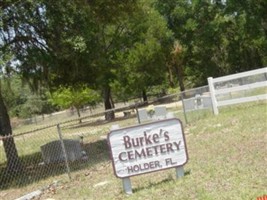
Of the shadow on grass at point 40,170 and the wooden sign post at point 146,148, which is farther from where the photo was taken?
the shadow on grass at point 40,170

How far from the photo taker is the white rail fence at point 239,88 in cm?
1585

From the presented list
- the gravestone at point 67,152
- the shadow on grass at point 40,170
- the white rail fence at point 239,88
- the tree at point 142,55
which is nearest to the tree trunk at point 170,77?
the tree at point 142,55

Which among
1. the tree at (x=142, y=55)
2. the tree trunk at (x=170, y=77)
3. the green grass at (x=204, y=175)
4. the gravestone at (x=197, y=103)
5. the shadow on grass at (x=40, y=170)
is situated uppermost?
the tree at (x=142, y=55)

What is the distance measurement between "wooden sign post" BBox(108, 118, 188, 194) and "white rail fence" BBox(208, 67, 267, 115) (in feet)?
30.4

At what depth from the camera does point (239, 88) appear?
1622 cm

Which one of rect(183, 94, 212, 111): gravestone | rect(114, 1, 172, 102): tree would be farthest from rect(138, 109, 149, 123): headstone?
rect(114, 1, 172, 102): tree

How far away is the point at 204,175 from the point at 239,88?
962cm

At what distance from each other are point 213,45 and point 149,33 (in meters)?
11.0

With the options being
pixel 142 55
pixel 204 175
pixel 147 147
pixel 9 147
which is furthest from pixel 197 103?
pixel 142 55

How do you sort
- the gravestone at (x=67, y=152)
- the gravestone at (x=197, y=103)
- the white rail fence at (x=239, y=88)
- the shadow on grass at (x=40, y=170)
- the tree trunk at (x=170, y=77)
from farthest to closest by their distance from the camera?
the tree trunk at (x=170, y=77) < the gravestone at (x=197, y=103) < the white rail fence at (x=239, y=88) < the gravestone at (x=67, y=152) < the shadow on grass at (x=40, y=170)

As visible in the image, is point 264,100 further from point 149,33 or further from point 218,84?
point 149,33

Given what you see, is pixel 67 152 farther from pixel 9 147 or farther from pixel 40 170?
pixel 9 147

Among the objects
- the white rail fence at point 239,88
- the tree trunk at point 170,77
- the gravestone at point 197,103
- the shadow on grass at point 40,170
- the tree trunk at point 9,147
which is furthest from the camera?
the tree trunk at point 170,77

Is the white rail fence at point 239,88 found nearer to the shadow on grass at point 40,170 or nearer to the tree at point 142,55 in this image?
the shadow on grass at point 40,170
